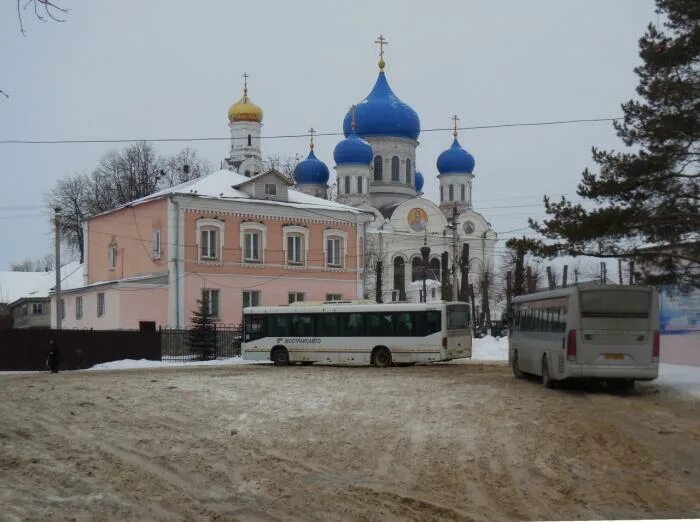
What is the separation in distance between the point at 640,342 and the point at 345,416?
19.6 ft

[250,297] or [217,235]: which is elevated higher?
[217,235]

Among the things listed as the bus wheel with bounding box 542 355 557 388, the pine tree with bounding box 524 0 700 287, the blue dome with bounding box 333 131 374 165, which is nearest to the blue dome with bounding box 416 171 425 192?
the blue dome with bounding box 333 131 374 165

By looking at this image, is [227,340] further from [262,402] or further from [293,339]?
[262,402]

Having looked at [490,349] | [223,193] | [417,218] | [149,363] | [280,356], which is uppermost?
[417,218]

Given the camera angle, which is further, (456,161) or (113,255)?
(456,161)

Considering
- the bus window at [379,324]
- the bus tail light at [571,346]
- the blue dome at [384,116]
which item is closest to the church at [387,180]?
the blue dome at [384,116]


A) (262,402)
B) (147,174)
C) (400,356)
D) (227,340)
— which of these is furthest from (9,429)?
(147,174)

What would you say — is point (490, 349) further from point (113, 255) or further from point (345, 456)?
point (345, 456)

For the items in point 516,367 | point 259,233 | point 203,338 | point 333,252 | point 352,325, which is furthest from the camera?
point 333,252

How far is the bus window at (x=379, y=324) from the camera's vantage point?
90.8 ft

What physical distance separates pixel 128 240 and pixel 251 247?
17.9 feet

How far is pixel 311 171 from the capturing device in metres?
62.2

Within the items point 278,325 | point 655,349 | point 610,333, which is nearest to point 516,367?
point 610,333

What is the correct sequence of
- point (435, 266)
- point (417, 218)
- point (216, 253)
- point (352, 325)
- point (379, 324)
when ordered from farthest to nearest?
point (435, 266) < point (417, 218) < point (216, 253) < point (352, 325) < point (379, 324)
